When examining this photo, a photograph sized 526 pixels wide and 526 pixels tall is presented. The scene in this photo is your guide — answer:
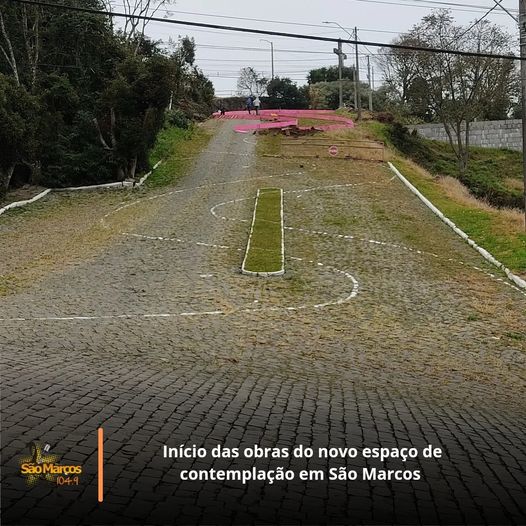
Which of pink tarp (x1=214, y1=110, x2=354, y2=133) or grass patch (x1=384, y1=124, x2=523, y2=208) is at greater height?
pink tarp (x1=214, y1=110, x2=354, y2=133)

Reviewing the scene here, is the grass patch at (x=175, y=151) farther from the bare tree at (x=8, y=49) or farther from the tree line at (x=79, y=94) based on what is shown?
the bare tree at (x=8, y=49)

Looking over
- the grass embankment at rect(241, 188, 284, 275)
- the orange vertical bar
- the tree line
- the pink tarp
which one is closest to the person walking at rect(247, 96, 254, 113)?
the pink tarp

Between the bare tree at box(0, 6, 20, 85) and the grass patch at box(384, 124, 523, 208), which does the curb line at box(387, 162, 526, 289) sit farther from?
the bare tree at box(0, 6, 20, 85)

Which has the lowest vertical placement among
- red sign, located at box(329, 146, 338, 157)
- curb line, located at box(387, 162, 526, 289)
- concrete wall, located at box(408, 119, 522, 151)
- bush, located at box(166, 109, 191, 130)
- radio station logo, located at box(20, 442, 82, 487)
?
curb line, located at box(387, 162, 526, 289)

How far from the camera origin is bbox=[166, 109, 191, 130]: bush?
47237 millimetres

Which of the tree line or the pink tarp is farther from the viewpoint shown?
the pink tarp

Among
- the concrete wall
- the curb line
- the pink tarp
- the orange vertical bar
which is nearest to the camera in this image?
the orange vertical bar

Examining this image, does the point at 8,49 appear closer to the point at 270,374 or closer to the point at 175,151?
the point at 175,151

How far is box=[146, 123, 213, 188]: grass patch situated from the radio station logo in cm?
2759

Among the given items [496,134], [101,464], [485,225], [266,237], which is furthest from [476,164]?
[101,464]

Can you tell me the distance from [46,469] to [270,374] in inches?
182

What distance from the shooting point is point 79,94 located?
31953mm

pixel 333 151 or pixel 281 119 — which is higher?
pixel 281 119

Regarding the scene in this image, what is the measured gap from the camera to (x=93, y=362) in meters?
8.70
